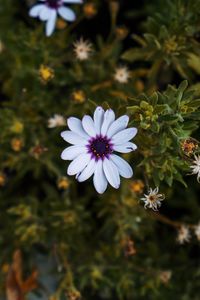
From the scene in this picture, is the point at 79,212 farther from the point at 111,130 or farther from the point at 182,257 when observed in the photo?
the point at 111,130

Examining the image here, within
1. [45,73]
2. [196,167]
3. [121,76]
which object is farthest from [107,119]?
[121,76]

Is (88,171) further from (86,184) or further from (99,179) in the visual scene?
(86,184)

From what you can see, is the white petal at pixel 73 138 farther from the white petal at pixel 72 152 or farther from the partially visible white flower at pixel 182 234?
the partially visible white flower at pixel 182 234

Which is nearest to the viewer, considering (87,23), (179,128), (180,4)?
(179,128)

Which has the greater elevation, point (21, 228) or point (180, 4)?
A: point (180, 4)

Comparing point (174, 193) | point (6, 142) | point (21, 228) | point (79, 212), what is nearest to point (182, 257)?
point (174, 193)

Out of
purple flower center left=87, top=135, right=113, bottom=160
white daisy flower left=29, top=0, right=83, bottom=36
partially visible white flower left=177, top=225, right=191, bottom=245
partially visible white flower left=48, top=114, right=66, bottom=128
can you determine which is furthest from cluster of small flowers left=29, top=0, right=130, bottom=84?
partially visible white flower left=177, top=225, right=191, bottom=245

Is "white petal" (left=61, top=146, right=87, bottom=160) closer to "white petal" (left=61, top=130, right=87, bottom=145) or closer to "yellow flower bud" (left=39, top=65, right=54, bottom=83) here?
"white petal" (left=61, top=130, right=87, bottom=145)
